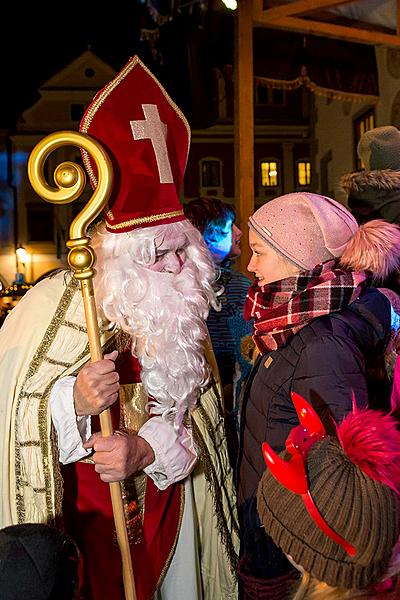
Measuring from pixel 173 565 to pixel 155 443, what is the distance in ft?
1.83

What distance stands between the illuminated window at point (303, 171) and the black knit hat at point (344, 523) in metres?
30.9

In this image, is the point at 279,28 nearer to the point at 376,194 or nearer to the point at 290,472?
the point at 376,194

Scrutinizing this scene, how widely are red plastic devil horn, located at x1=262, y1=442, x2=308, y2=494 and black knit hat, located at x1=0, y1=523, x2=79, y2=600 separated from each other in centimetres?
48

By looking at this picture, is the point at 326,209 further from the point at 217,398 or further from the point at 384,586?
the point at 384,586

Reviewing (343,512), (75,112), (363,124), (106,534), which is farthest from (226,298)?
(75,112)

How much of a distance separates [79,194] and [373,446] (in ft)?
3.89

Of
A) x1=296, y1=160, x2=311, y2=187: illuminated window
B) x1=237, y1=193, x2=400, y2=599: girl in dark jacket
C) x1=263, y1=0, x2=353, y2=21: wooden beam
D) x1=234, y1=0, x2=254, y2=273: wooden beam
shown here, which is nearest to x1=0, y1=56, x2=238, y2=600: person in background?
x1=237, y1=193, x2=400, y2=599: girl in dark jacket

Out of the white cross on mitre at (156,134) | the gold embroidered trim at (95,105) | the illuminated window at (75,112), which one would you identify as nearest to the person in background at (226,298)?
the white cross on mitre at (156,134)

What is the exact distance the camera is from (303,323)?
2428 millimetres

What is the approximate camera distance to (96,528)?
8.85 feet

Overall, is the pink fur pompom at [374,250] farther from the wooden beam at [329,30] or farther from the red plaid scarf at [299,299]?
the wooden beam at [329,30]

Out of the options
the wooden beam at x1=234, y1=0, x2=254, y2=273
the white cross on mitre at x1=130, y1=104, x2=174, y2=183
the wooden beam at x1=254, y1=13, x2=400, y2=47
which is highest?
the wooden beam at x1=254, y1=13, x2=400, y2=47

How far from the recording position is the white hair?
2637mm

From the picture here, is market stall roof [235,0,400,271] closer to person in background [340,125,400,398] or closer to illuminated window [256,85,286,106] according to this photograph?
person in background [340,125,400,398]
